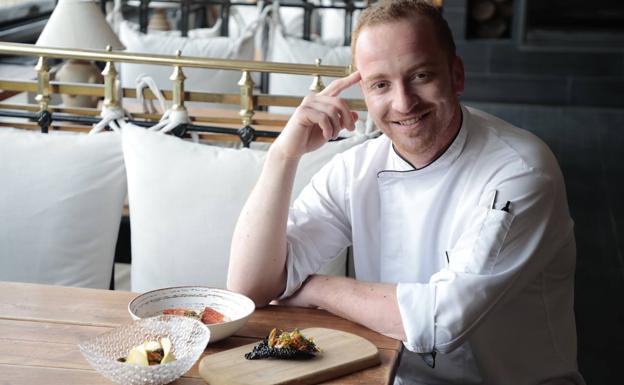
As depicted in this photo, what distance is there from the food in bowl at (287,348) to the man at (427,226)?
0.60 feet

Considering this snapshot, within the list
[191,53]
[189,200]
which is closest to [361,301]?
[189,200]

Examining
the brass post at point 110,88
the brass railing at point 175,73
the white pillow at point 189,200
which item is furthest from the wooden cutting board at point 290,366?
the brass post at point 110,88

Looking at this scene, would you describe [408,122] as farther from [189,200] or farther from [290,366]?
[189,200]

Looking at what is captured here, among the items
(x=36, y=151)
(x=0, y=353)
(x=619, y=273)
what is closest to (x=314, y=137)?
(x=0, y=353)

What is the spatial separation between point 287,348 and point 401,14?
2.19 feet

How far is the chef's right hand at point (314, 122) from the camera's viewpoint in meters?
1.79

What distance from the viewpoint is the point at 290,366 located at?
143 cm

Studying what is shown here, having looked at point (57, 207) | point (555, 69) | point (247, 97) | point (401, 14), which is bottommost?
point (555, 69)

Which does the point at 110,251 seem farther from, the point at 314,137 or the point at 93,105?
the point at 93,105

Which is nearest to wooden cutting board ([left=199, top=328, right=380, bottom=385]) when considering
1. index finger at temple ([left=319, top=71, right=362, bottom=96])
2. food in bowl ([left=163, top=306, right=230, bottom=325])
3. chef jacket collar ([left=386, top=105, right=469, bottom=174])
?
food in bowl ([left=163, top=306, right=230, bottom=325])

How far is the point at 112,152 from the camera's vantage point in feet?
7.80

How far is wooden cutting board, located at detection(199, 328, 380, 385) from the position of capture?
1393 millimetres

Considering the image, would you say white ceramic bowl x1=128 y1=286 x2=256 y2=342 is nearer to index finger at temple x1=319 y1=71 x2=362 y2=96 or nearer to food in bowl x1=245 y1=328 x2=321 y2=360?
food in bowl x1=245 y1=328 x2=321 y2=360

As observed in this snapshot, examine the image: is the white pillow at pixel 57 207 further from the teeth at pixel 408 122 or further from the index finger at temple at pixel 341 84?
the teeth at pixel 408 122
